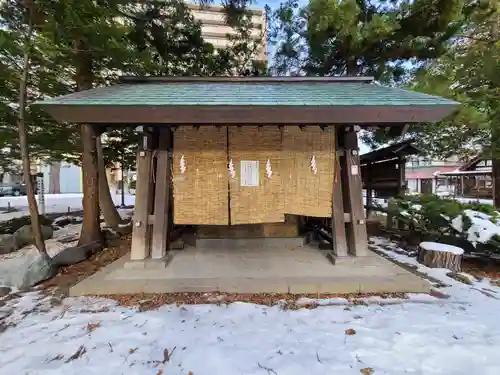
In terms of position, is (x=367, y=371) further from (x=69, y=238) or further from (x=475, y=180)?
(x=475, y=180)

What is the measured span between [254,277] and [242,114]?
2.21 m

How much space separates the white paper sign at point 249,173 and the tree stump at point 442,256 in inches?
125

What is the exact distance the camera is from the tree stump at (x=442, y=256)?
4770mm

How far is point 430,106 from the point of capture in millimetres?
3576

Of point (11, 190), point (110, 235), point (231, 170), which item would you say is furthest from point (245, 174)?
point (11, 190)

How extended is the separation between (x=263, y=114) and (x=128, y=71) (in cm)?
435

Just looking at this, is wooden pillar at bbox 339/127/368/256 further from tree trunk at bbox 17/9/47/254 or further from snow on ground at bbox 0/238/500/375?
tree trunk at bbox 17/9/47/254

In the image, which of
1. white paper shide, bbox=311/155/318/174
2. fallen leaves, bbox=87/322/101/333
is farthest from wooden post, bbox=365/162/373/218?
fallen leaves, bbox=87/322/101/333

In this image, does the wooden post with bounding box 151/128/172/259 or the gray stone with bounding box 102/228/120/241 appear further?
the gray stone with bounding box 102/228/120/241

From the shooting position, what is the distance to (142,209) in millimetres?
4480

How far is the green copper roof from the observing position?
3.62 metres

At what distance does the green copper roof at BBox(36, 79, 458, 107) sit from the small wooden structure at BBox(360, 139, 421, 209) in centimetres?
230


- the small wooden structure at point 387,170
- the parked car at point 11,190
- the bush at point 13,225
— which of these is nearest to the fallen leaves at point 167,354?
the small wooden structure at point 387,170

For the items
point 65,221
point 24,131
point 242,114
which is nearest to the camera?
point 242,114
